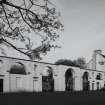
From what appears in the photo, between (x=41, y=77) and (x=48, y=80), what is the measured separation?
3.53 metres

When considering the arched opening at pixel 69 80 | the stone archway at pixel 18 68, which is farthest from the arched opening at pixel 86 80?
the stone archway at pixel 18 68

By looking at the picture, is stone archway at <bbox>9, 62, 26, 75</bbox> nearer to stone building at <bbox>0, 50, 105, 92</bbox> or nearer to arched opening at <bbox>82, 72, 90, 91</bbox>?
stone building at <bbox>0, 50, 105, 92</bbox>

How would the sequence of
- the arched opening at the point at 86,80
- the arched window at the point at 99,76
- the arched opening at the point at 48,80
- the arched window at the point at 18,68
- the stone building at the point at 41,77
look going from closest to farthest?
the stone building at the point at 41,77 → the arched window at the point at 18,68 → the arched opening at the point at 48,80 → the arched opening at the point at 86,80 → the arched window at the point at 99,76

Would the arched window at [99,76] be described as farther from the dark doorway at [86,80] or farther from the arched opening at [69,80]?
the arched opening at [69,80]

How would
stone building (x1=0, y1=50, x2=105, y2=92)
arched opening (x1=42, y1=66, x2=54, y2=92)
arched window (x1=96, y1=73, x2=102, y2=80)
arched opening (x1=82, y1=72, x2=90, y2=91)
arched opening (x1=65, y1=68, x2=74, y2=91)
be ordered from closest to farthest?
stone building (x1=0, y1=50, x2=105, y2=92) → arched opening (x1=42, y1=66, x2=54, y2=92) → arched opening (x1=65, y1=68, x2=74, y2=91) → arched opening (x1=82, y1=72, x2=90, y2=91) → arched window (x1=96, y1=73, x2=102, y2=80)

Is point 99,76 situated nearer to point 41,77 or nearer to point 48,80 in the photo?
point 48,80

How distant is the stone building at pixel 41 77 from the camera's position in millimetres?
41688

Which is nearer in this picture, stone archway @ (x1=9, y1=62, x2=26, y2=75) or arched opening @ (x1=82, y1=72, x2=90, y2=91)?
stone archway @ (x1=9, y1=62, x2=26, y2=75)

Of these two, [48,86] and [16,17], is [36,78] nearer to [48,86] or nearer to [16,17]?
[48,86]

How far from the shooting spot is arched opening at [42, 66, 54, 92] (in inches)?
1942

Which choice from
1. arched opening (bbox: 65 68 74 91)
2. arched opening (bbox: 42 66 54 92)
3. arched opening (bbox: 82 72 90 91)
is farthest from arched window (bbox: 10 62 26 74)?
arched opening (bbox: 82 72 90 91)

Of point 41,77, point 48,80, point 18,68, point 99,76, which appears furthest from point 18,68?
point 99,76

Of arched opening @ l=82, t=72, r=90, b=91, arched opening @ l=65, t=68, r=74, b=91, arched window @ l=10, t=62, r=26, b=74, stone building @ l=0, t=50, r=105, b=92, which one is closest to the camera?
stone building @ l=0, t=50, r=105, b=92

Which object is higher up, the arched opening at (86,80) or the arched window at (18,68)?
the arched window at (18,68)
